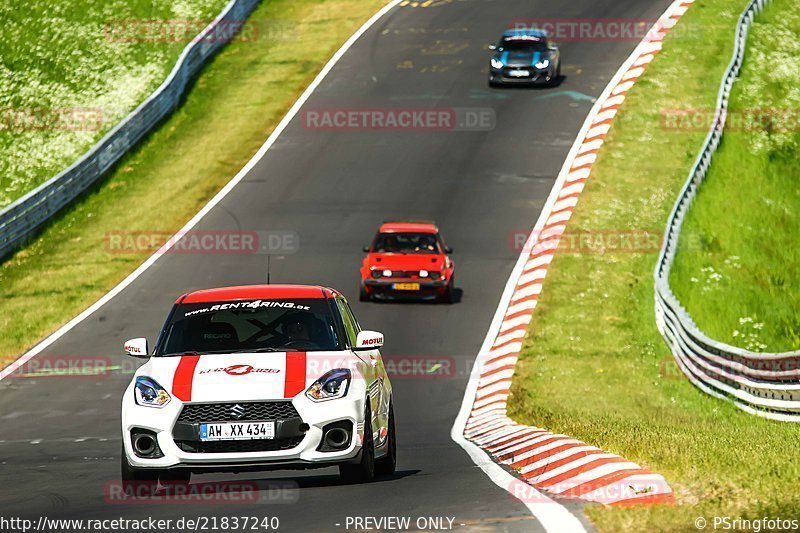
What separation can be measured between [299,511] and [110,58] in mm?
37276

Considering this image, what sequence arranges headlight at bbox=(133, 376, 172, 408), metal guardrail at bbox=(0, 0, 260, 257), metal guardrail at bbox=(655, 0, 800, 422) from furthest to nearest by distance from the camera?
metal guardrail at bbox=(0, 0, 260, 257), metal guardrail at bbox=(655, 0, 800, 422), headlight at bbox=(133, 376, 172, 408)

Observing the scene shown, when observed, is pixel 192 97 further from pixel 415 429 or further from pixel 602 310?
pixel 415 429

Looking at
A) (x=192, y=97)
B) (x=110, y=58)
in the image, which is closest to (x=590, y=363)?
(x=192, y=97)

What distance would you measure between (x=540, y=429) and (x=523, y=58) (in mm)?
26556

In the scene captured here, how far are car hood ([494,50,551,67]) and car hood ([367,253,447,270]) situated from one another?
15487 mm

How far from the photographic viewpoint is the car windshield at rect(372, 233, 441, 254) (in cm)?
2830

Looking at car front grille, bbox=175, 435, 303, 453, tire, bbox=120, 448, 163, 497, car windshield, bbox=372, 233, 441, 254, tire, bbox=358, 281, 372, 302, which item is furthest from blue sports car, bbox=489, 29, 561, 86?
car front grille, bbox=175, 435, 303, 453

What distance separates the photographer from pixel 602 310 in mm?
27844

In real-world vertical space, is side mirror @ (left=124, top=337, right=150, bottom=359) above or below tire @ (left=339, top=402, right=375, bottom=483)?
above

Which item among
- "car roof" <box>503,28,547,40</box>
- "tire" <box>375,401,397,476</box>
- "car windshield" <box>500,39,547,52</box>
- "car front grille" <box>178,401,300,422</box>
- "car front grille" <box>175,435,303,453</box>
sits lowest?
"car windshield" <box>500,39,547,52</box>

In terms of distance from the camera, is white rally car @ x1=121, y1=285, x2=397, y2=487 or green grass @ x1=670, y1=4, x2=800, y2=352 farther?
green grass @ x1=670, y1=4, x2=800, y2=352

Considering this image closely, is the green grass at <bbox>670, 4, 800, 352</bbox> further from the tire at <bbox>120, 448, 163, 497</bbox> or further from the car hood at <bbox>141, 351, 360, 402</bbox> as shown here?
the tire at <bbox>120, 448, 163, 497</bbox>

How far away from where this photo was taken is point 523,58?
139 ft

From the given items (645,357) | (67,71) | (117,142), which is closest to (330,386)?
(645,357)
